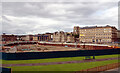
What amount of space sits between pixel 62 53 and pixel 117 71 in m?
18.2

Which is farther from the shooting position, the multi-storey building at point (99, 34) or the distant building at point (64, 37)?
the distant building at point (64, 37)

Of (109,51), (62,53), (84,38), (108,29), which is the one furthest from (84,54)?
(84,38)

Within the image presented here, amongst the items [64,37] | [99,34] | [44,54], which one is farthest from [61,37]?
[44,54]

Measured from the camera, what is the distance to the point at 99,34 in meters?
112

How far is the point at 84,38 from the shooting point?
124 meters

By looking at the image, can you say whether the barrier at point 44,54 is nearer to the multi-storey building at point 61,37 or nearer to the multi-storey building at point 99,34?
the multi-storey building at point 99,34

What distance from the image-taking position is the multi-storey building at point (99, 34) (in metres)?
106

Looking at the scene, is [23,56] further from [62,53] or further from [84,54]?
[84,54]

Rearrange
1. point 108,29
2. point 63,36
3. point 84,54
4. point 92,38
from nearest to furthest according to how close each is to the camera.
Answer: point 84,54
point 108,29
point 92,38
point 63,36

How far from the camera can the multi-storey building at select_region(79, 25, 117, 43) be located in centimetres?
10562

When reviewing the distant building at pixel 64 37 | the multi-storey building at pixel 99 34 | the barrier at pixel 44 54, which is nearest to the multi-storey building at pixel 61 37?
the distant building at pixel 64 37

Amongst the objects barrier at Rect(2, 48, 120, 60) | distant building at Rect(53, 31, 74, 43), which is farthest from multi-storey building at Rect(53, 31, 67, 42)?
barrier at Rect(2, 48, 120, 60)

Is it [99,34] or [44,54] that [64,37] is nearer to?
[99,34]

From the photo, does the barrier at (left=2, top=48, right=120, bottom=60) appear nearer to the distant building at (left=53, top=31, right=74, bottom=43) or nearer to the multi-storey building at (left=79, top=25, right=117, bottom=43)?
the multi-storey building at (left=79, top=25, right=117, bottom=43)
